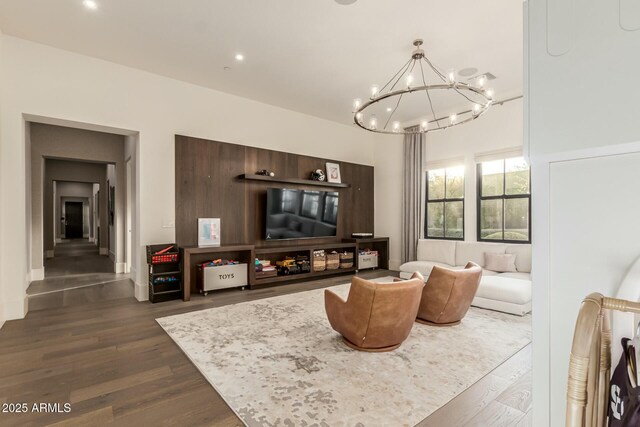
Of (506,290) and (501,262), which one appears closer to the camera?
(506,290)

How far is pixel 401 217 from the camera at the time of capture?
7156 millimetres

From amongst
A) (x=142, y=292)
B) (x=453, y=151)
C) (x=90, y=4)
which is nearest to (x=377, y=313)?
(x=142, y=292)

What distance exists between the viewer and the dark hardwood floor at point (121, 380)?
1.96 metres

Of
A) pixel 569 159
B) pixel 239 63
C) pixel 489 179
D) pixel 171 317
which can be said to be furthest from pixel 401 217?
pixel 569 159

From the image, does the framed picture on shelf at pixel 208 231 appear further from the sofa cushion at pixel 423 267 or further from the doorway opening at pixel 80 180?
the sofa cushion at pixel 423 267

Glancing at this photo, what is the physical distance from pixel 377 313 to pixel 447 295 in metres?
1.12

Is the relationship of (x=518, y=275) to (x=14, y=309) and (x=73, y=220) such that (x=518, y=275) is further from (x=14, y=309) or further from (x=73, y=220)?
(x=73, y=220)

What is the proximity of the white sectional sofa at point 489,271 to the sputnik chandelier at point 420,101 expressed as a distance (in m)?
2.22

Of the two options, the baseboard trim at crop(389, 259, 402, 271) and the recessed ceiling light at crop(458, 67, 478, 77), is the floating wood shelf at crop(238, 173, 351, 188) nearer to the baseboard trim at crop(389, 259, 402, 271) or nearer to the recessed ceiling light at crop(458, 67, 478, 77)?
the baseboard trim at crop(389, 259, 402, 271)

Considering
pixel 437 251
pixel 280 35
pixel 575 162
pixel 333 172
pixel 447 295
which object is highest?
pixel 280 35

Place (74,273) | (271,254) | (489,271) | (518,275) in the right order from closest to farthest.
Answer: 1. (518,275)
2. (489,271)
3. (271,254)
4. (74,273)

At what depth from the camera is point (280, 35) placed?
3750 millimetres

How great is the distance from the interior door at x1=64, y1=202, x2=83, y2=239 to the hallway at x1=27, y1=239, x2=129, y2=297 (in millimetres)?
7499

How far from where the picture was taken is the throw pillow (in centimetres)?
499
